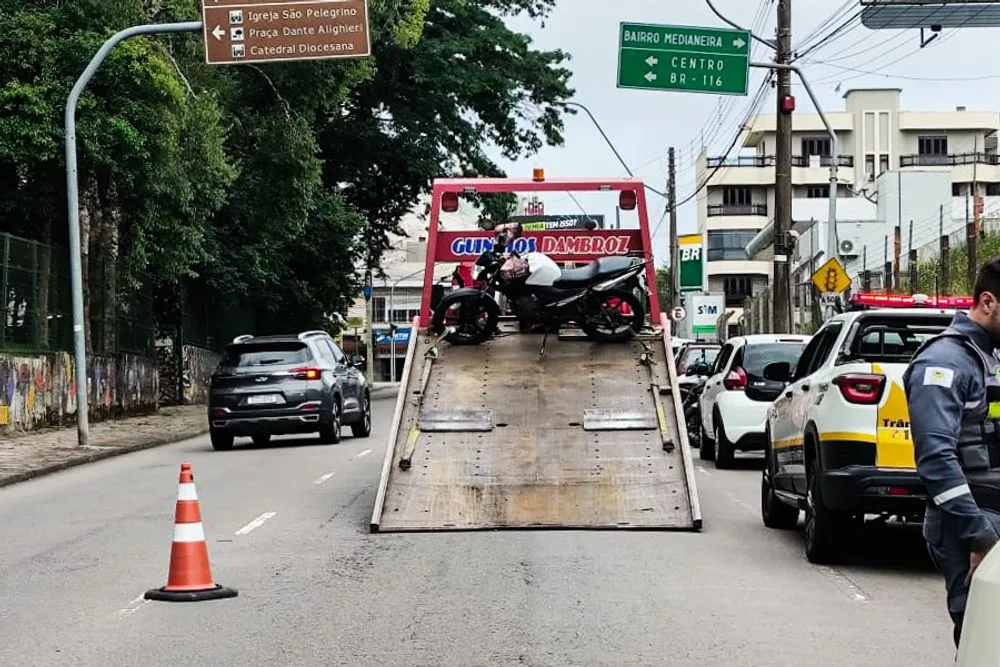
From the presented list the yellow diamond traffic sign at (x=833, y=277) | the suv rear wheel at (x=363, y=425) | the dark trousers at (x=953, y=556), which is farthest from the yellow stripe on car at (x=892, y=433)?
the yellow diamond traffic sign at (x=833, y=277)

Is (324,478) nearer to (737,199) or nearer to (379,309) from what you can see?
(737,199)

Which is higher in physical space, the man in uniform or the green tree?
the green tree

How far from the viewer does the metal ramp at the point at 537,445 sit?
41.8 feet

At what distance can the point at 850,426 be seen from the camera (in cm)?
1041

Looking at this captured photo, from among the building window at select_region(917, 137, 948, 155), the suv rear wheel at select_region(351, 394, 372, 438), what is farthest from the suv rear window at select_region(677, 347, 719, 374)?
the building window at select_region(917, 137, 948, 155)

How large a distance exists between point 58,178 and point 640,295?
1523 centimetres

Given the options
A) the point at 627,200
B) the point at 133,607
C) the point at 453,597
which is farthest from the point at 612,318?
the point at 133,607

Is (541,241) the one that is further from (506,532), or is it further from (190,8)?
(190,8)

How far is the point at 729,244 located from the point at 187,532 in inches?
3357

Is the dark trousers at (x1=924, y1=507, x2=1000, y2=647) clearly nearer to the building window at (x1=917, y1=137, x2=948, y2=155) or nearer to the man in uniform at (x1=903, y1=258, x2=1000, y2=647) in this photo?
the man in uniform at (x1=903, y1=258, x2=1000, y2=647)

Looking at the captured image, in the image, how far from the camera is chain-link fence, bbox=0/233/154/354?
2716cm

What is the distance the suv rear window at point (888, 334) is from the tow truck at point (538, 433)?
7.06ft

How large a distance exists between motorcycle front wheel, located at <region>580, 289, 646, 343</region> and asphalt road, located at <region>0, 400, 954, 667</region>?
188 centimetres

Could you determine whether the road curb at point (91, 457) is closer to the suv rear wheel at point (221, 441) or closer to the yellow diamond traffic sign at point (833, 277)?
the suv rear wheel at point (221, 441)
